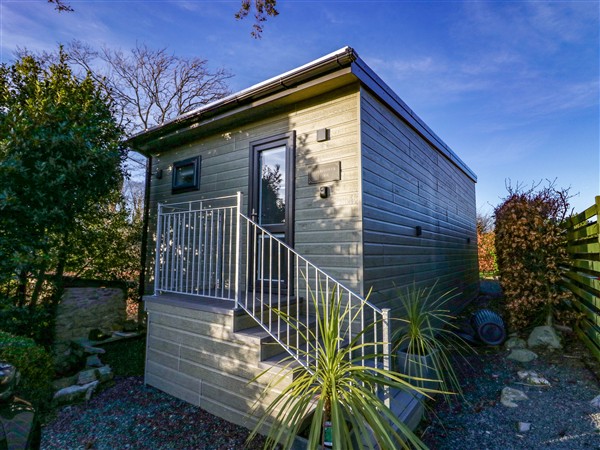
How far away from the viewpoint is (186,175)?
5113 millimetres

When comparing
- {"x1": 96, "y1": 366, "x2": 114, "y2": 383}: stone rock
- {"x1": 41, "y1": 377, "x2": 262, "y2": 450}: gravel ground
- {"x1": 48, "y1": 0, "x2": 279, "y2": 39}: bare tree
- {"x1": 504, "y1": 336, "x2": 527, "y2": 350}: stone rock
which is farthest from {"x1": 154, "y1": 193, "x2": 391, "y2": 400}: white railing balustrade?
{"x1": 48, "y1": 0, "x2": 279, "y2": 39}: bare tree

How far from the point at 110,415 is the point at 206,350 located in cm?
109

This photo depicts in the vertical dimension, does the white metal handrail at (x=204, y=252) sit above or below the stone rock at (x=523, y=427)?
above

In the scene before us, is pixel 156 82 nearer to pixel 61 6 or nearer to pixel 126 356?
pixel 61 6

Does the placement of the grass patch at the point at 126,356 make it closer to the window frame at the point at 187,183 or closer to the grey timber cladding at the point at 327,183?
the window frame at the point at 187,183

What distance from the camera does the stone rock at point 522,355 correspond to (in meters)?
3.97

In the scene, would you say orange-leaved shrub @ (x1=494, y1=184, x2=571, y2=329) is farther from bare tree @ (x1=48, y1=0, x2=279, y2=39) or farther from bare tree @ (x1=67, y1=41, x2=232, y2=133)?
bare tree @ (x1=67, y1=41, x2=232, y2=133)

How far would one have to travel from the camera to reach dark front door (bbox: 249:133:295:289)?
3.75 metres

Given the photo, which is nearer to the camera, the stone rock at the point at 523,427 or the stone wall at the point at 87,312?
the stone rock at the point at 523,427

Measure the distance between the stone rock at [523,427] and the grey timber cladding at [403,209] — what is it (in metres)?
1.58

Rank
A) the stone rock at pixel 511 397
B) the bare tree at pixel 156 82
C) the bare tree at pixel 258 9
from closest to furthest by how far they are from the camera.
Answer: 1. the stone rock at pixel 511 397
2. the bare tree at pixel 258 9
3. the bare tree at pixel 156 82

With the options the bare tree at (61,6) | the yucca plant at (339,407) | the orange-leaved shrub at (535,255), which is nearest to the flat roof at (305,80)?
the bare tree at (61,6)

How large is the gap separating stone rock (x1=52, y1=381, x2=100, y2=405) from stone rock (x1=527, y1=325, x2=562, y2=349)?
18.7 feet

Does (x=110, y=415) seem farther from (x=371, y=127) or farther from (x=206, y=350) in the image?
(x=371, y=127)
